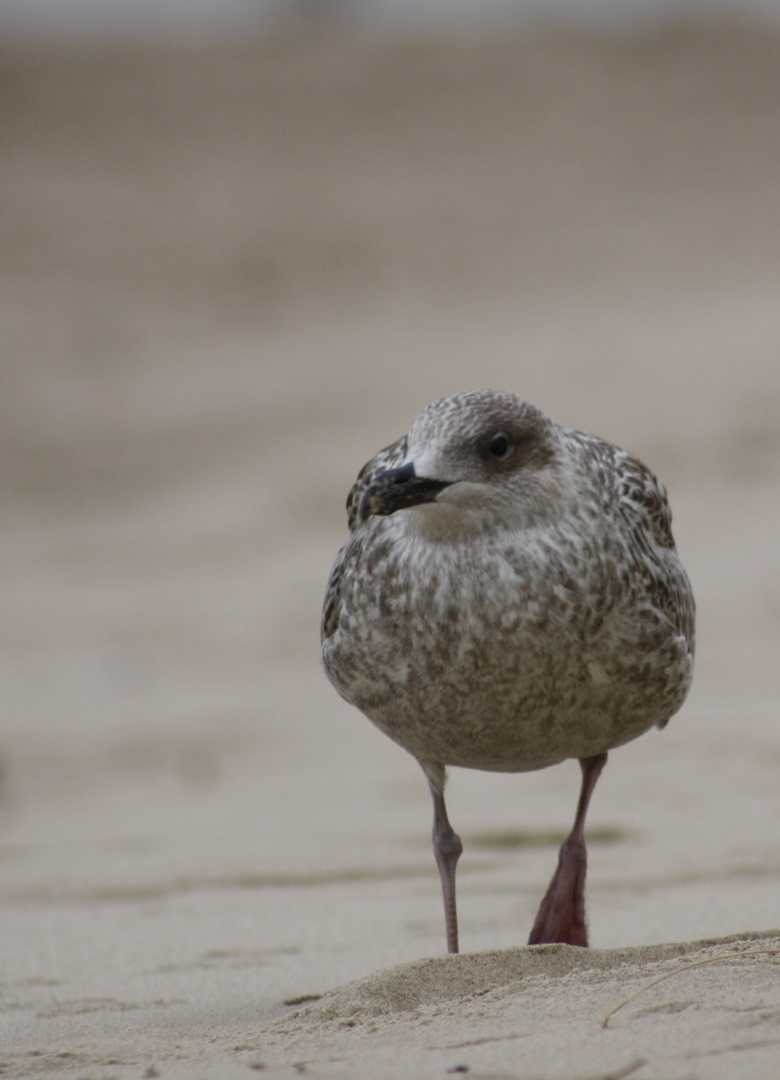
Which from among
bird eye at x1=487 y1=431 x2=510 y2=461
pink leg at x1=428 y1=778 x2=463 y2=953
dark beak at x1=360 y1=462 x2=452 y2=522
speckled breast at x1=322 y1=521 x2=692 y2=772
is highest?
bird eye at x1=487 y1=431 x2=510 y2=461

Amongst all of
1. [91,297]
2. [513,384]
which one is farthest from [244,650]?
[91,297]

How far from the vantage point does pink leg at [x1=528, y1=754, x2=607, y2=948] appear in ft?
14.9

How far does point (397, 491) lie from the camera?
12.9 ft

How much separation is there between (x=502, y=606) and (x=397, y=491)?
453mm

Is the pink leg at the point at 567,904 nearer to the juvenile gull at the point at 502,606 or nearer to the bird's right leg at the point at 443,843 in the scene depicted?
the juvenile gull at the point at 502,606

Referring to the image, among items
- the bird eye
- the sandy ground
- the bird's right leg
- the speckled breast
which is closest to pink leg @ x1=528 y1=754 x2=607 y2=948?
the sandy ground

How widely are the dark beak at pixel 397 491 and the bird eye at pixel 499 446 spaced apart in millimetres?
223

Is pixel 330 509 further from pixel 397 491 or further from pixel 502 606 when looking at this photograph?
pixel 397 491

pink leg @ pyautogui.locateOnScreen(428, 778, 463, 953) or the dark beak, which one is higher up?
the dark beak

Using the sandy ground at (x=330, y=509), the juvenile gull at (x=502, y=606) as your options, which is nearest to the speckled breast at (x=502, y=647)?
the juvenile gull at (x=502, y=606)

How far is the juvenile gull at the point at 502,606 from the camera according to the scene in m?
4.14

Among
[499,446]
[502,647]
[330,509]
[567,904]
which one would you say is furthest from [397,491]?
[330,509]

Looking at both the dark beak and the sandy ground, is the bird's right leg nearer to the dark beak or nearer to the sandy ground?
the sandy ground

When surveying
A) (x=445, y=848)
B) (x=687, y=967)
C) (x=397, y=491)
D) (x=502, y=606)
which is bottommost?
(x=687, y=967)
